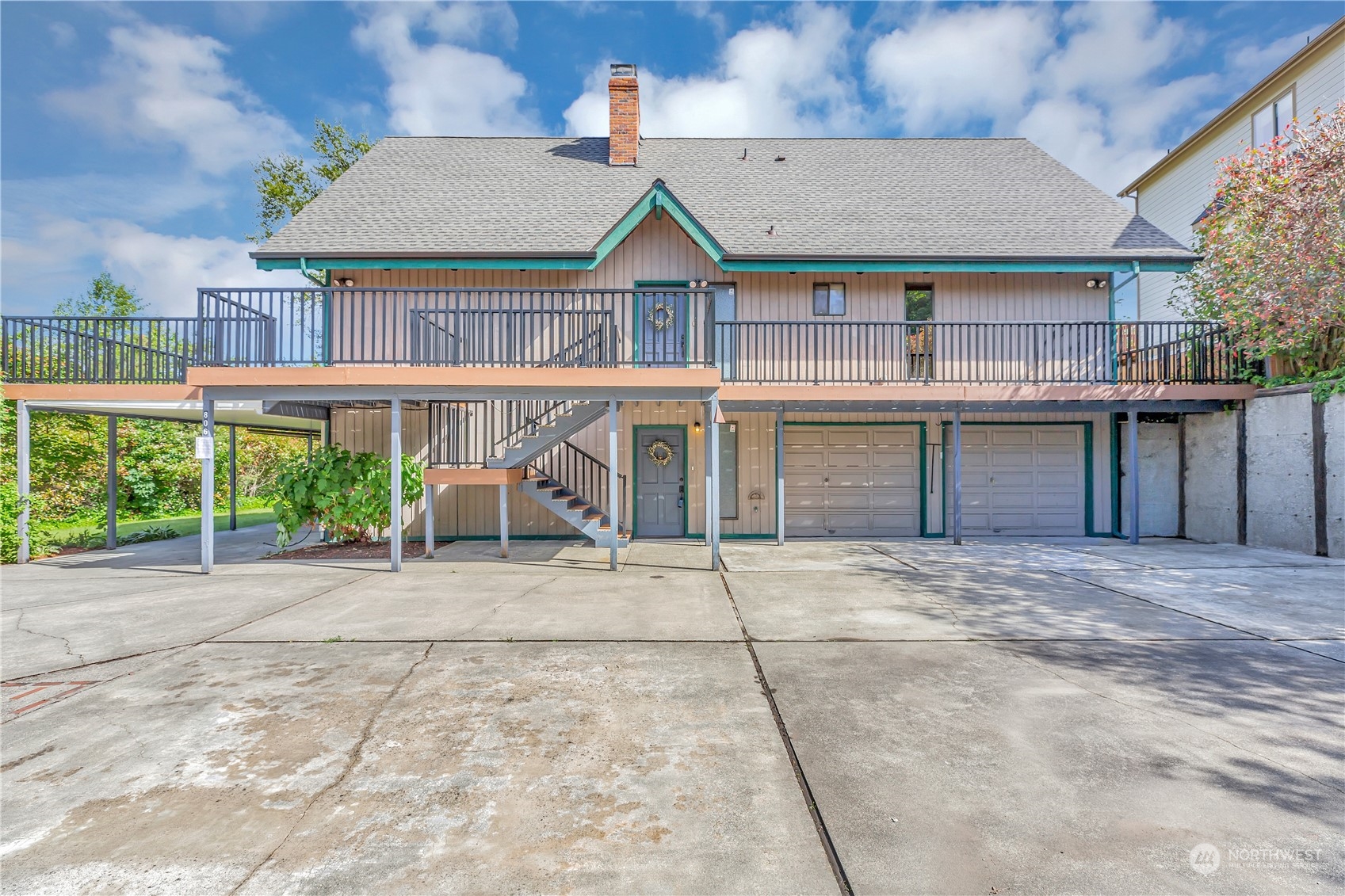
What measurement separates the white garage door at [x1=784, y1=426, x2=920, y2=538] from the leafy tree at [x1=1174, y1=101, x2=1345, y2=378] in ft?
19.2

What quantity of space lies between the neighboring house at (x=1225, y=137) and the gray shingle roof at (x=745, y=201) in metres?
3.26

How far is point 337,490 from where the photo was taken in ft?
31.8

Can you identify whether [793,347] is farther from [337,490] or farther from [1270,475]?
[337,490]

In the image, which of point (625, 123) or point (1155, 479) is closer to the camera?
point (1155, 479)

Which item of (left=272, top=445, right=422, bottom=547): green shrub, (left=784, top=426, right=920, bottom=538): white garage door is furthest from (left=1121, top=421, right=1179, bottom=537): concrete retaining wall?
(left=272, top=445, right=422, bottom=547): green shrub

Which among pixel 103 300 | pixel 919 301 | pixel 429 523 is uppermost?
pixel 103 300

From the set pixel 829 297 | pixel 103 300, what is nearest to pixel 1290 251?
pixel 829 297

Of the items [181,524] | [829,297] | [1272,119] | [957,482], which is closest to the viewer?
[957,482]

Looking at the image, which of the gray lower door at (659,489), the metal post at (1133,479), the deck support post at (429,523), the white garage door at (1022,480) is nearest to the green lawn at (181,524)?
the deck support post at (429,523)

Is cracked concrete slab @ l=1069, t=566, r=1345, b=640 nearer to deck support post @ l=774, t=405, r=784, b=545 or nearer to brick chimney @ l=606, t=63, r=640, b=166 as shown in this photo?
deck support post @ l=774, t=405, r=784, b=545

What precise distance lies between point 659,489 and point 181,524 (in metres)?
12.1

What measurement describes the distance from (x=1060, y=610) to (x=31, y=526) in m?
15.4

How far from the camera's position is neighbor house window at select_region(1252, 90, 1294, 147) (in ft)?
49.3

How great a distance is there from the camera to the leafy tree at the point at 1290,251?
9078mm
